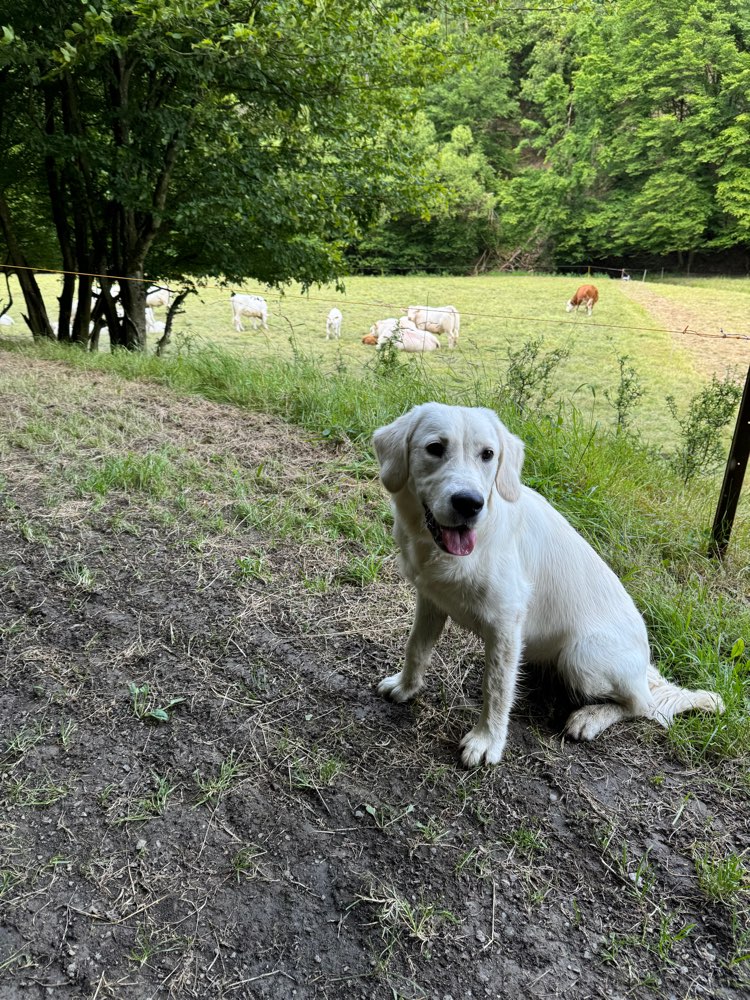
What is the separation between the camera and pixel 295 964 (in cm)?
135

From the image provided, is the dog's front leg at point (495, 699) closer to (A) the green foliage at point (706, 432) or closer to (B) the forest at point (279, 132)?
(A) the green foliage at point (706, 432)

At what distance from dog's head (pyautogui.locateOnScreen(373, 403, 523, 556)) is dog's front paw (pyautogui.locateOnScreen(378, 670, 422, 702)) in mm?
726

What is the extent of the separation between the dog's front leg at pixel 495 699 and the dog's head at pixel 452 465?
0.42m

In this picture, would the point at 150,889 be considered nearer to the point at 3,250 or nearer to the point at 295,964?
the point at 295,964

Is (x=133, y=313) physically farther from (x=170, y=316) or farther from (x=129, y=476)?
(x=129, y=476)

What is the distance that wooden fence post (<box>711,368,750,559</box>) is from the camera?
284cm

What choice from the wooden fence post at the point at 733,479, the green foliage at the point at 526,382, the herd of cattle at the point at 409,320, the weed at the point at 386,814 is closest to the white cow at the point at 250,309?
the herd of cattle at the point at 409,320

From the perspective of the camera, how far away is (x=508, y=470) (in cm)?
190

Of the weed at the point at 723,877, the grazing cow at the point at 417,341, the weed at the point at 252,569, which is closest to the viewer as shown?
the weed at the point at 723,877

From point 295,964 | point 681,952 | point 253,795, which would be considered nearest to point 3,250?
point 253,795

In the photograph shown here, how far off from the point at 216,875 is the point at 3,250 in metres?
8.94

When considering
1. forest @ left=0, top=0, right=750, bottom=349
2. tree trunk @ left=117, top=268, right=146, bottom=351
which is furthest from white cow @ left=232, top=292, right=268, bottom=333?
tree trunk @ left=117, top=268, right=146, bottom=351

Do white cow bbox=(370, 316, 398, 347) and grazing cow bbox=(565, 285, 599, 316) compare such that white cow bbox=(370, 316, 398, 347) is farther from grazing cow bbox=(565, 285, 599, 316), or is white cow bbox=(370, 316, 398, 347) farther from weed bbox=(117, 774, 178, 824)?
weed bbox=(117, 774, 178, 824)

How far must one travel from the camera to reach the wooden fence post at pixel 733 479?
2.84 metres
